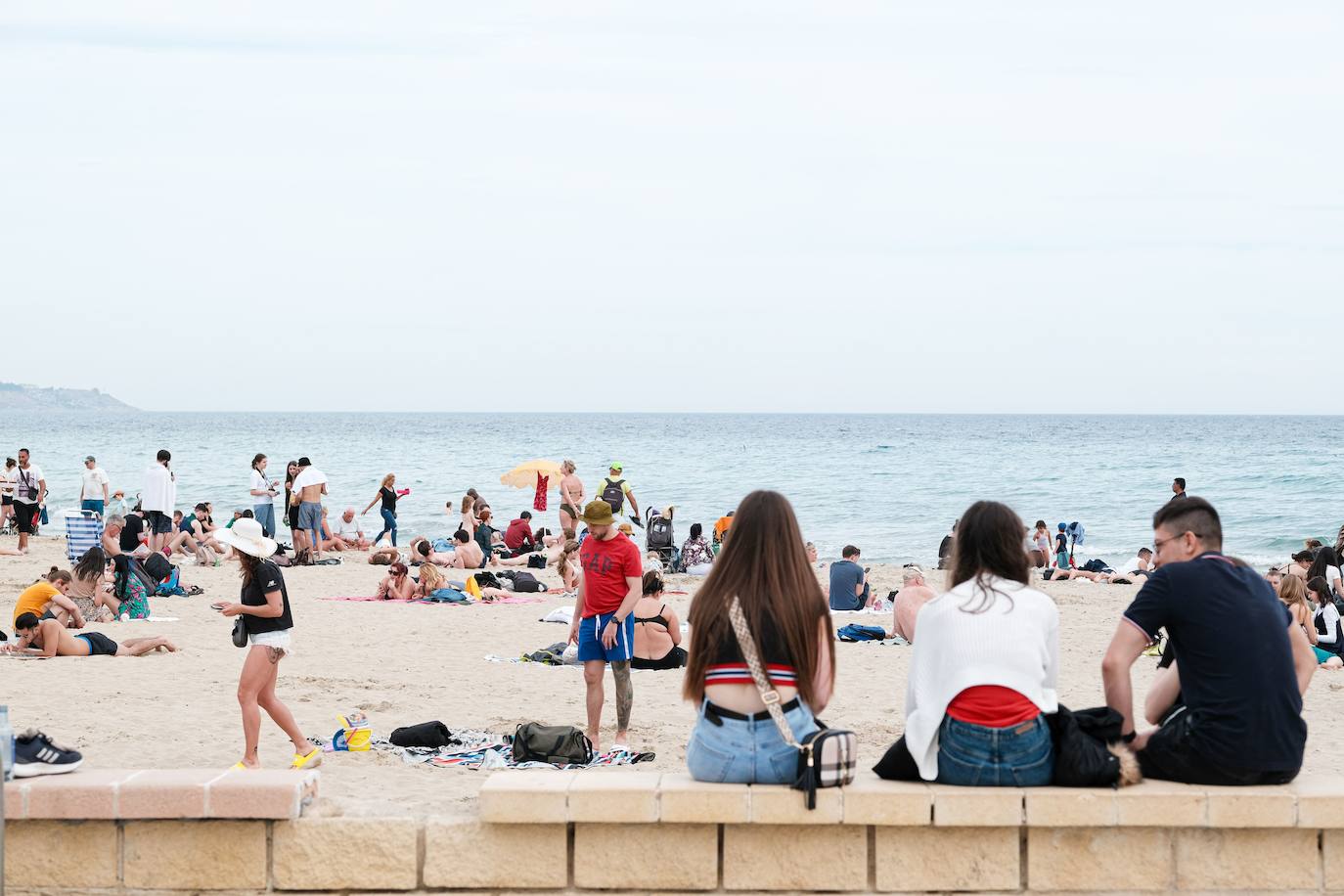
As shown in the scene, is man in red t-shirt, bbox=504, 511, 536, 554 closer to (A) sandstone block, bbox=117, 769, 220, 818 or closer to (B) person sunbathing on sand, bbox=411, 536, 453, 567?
(B) person sunbathing on sand, bbox=411, 536, 453, 567

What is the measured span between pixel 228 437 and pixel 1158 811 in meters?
105

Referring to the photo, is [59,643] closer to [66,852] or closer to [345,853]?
[66,852]

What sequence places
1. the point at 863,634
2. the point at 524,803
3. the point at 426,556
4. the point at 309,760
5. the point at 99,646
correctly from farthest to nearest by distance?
the point at 426,556 → the point at 863,634 → the point at 99,646 → the point at 309,760 → the point at 524,803

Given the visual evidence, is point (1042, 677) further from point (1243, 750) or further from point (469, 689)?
point (469, 689)

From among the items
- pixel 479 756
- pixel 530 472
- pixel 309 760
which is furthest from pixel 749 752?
pixel 530 472

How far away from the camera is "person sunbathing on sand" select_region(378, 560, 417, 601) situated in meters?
15.1

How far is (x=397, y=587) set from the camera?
49.8 feet

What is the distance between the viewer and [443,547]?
21.5 metres

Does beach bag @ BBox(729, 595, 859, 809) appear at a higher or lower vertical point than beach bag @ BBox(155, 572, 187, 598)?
higher

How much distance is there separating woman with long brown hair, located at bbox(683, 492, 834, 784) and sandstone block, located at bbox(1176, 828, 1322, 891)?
1199 mm

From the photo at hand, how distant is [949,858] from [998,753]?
0.37m

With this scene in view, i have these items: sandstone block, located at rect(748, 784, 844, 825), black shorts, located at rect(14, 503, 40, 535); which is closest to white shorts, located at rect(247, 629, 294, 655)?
sandstone block, located at rect(748, 784, 844, 825)

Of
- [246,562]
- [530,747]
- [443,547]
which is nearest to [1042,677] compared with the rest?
[530,747]

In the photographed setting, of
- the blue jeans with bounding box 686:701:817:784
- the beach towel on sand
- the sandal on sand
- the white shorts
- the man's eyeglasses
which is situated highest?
the man's eyeglasses
